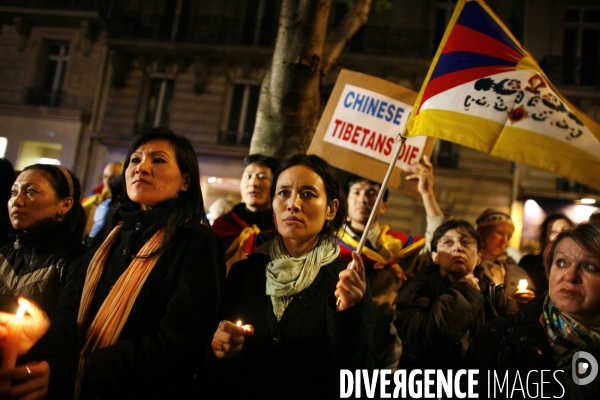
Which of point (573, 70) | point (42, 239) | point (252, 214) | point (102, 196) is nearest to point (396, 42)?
point (573, 70)

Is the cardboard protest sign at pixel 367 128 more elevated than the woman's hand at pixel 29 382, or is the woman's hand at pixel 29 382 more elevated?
the cardboard protest sign at pixel 367 128

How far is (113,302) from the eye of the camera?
1766mm

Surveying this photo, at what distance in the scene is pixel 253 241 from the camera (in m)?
2.98

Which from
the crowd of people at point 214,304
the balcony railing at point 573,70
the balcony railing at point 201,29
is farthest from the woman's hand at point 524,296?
the balcony railing at point 201,29

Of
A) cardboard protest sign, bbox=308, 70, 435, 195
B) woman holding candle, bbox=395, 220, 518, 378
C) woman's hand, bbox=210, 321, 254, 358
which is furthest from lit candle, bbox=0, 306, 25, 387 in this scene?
cardboard protest sign, bbox=308, 70, 435, 195

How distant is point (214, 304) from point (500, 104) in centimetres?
223

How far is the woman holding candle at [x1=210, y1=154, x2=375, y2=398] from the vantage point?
63.4 inches

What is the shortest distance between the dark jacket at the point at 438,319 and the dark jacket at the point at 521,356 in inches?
10.0

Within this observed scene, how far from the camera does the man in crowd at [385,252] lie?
2857 millimetres

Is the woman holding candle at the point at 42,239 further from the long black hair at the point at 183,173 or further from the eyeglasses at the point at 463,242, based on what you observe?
the eyeglasses at the point at 463,242

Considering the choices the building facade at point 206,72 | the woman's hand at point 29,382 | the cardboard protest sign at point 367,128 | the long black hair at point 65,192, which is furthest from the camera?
the building facade at point 206,72

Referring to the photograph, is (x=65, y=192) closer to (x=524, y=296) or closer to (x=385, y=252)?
(x=385, y=252)

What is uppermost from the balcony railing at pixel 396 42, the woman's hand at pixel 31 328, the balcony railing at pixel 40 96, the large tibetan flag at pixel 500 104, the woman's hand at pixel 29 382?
the balcony railing at pixel 396 42

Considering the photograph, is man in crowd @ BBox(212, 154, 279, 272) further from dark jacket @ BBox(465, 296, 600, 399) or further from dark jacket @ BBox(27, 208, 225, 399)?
dark jacket @ BBox(465, 296, 600, 399)
